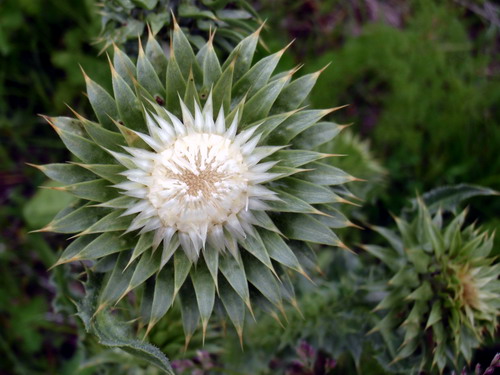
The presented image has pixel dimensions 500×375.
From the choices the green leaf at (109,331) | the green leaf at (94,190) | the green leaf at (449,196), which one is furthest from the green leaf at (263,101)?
the green leaf at (449,196)

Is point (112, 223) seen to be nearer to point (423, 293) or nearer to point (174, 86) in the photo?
point (174, 86)

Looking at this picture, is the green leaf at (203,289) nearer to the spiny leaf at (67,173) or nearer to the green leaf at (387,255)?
the spiny leaf at (67,173)

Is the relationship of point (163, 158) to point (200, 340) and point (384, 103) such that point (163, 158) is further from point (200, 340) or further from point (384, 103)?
point (384, 103)

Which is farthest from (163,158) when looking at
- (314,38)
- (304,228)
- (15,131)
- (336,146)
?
(314,38)

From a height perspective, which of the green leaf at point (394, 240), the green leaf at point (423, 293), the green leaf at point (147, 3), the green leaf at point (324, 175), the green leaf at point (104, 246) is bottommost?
the green leaf at point (104, 246)

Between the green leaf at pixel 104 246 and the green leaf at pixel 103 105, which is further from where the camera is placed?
the green leaf at pixel 103 105

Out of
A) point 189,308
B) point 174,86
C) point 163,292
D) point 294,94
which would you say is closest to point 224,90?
point 174,86

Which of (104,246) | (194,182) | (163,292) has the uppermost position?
(194,182)
